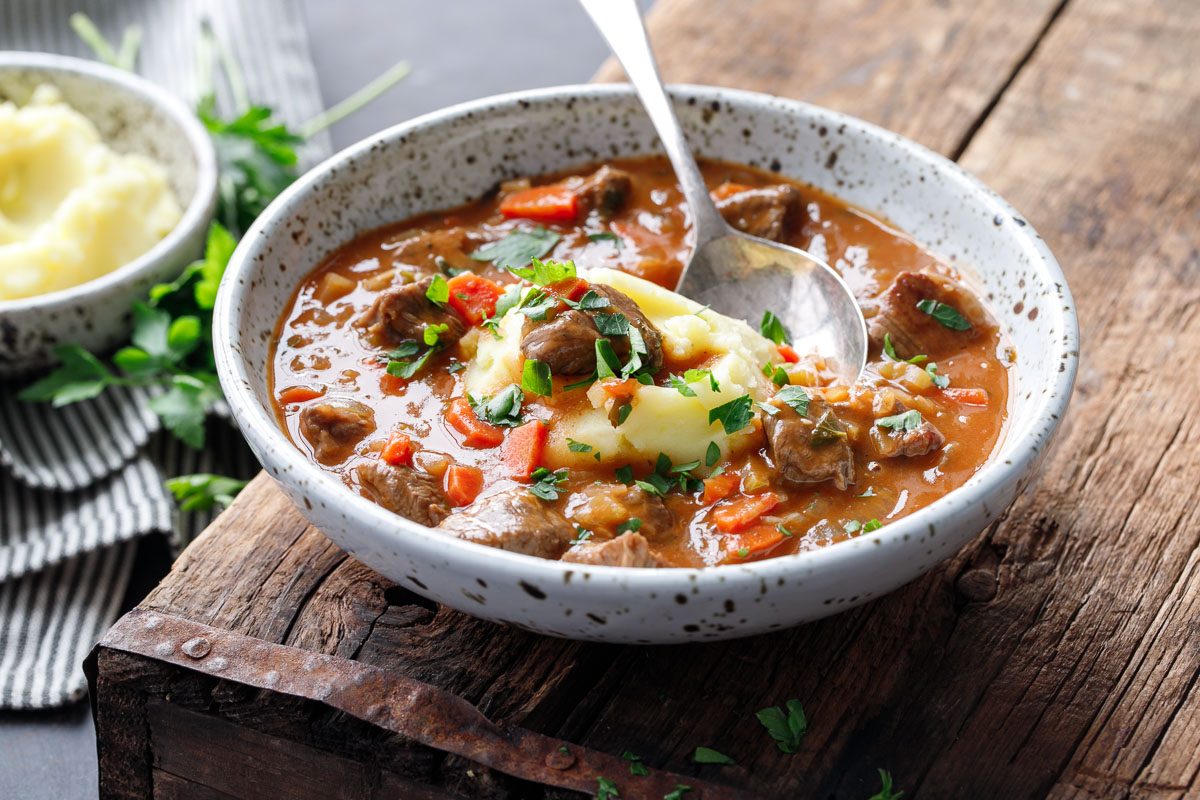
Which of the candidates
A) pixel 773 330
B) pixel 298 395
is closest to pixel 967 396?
pixel 773 330

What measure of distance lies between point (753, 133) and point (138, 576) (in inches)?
128

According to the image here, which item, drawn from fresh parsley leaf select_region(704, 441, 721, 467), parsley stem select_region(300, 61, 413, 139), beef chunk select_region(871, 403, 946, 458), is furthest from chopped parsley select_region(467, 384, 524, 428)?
parsley stem select_region(300, 61, 413, 139)

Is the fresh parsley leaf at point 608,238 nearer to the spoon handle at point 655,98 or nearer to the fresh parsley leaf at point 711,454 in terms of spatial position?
the spoon handle at point 655,98

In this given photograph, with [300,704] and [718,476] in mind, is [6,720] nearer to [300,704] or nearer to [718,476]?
[300,704]

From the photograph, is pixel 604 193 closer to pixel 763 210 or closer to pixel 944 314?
pixel 763 210

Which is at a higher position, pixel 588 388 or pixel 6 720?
pixel 588 388

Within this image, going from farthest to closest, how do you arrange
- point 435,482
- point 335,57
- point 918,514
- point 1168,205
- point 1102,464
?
point 335,57 < point 1168,205 < point 1102,464 < point 435,482 < point 918,514

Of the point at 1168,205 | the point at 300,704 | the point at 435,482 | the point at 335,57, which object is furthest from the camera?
the point at 335,57

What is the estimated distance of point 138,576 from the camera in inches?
194

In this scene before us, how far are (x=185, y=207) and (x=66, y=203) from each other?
75 cm

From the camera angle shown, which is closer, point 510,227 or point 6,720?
point 6,720

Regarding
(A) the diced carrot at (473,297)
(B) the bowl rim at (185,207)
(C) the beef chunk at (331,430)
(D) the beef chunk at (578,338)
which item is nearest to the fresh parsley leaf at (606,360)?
(D) the beef chunk at (578,338)

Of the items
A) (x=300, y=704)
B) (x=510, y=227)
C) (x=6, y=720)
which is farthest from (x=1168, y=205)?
(x=6, y=720)

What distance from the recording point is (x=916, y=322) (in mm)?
4020
